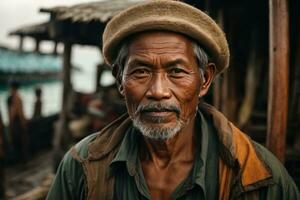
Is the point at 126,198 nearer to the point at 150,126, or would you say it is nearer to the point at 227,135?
the point at 150,126

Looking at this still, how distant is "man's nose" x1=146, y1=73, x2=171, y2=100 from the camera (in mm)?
2148

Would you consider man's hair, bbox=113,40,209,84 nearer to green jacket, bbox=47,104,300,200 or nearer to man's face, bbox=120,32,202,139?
man's face, bbox=120,32,202,139

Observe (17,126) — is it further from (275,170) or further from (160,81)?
(275,170)

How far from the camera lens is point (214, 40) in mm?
2236

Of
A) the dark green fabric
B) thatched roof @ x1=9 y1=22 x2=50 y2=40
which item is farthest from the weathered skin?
thatched roof @ x1=9 y1=22 x2=50 y2=40

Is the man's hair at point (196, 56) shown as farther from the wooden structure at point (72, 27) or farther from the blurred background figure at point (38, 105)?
the blurred background figure at point (38, 105)

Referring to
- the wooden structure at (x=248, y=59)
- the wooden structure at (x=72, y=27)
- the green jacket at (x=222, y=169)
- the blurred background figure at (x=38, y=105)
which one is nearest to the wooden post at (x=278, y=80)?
the green jacket at (x=222, y=169)

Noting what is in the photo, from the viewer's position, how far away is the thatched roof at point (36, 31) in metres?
8.55

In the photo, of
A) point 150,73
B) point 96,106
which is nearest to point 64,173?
point 150,73

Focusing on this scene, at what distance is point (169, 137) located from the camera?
2.27 metres

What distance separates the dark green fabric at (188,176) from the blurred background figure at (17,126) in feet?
25.2

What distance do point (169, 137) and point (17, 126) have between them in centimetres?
869

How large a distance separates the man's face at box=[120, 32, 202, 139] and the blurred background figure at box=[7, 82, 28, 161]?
25.5 feet

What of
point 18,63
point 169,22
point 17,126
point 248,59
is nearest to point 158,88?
point 169,22
